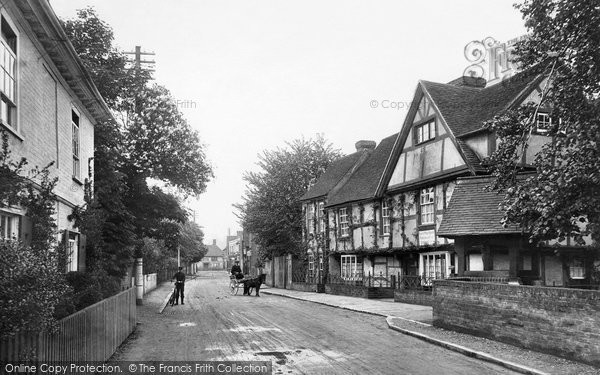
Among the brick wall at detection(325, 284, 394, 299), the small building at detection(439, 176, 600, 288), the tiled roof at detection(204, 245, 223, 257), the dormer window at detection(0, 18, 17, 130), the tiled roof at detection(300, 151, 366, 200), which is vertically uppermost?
the tiled roof at detection(300, 151, 366, 200)

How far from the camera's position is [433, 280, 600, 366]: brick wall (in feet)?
33.2

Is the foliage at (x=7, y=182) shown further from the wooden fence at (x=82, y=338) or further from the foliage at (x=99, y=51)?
the foliage at (x=99, y=51)

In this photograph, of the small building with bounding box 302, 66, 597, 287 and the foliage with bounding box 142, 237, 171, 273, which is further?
the foliage with bounding box 142, 237, 171, 273

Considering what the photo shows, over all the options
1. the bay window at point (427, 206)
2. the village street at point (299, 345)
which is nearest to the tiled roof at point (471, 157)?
the bay window at point (427, 206)

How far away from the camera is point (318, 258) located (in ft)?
126

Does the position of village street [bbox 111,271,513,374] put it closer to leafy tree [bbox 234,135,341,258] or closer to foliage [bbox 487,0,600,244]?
foliage [bbox 487,0,600,244]

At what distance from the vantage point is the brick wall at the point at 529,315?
1013 centimetres

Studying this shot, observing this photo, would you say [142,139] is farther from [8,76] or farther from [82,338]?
[82,338]

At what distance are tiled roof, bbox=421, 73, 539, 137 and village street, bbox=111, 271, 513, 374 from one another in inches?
370

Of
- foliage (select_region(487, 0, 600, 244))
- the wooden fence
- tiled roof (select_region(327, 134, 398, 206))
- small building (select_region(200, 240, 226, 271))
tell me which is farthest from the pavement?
small building (select_region(200, 240, 226, 271))

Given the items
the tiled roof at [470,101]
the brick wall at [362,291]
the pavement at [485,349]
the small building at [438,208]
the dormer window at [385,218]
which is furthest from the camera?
the dormer window at [385,218]

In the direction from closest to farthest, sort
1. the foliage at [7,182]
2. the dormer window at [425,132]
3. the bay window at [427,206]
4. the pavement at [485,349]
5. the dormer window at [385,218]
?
the foliage at [7,182], the pavement at [485,349], the dormer window at [425,132], the bay window at [427,206], the dormer window at [385,218]

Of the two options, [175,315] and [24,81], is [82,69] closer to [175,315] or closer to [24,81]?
[24,81]

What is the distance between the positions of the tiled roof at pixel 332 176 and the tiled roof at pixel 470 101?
43.3 ft
